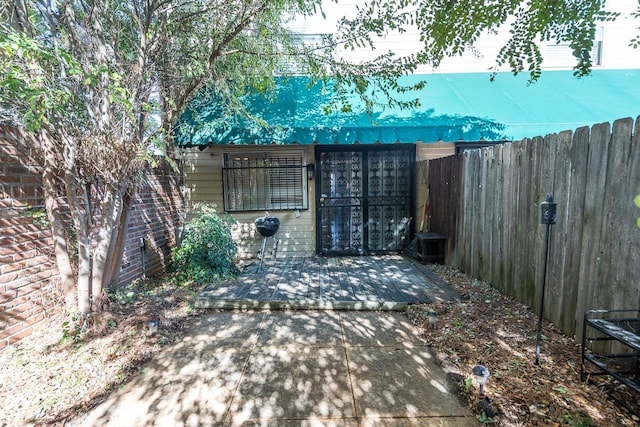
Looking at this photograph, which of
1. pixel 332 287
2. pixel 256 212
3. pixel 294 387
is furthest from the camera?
pixel 256 212

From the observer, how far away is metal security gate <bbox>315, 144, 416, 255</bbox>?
627 cm

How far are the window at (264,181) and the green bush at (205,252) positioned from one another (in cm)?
130

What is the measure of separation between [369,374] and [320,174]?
428 cm

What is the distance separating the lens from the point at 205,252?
16.1 ft

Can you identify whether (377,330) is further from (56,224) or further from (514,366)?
(56,224)

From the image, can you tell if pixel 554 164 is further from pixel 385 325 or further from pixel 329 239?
pixel 329 239

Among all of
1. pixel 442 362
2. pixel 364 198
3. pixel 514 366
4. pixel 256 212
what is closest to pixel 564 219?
pixel 514 366

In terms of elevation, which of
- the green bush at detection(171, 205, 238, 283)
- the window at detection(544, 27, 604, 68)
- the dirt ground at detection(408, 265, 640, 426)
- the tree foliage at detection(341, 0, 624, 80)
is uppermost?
the window at detection(544, 27, 604, 68)

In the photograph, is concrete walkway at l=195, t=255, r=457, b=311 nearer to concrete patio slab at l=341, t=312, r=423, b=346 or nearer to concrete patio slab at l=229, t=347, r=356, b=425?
concrete patio slab at l=341, t=312, r=423, b=346

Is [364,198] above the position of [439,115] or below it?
below

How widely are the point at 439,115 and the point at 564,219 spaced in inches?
117

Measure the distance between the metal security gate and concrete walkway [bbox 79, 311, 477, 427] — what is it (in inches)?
121

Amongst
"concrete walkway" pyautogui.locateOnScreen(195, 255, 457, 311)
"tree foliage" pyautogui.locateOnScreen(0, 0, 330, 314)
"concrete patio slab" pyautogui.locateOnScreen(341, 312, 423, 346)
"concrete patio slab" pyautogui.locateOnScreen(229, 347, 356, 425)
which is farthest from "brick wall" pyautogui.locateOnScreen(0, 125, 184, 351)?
"concrete patio slab" pyautogui.locateOnScreen(341, 312, 423, 346)

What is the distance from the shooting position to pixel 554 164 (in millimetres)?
3090
